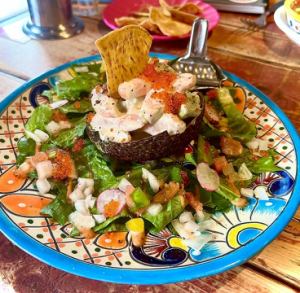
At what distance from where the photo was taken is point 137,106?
992 mm

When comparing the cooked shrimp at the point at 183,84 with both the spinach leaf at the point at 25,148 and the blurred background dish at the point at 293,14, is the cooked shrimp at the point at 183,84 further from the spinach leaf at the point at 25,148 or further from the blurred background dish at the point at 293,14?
the blurred background dish at the point at 293,14

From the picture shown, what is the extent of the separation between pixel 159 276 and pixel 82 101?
0.68m

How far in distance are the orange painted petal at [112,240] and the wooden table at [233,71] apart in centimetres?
8

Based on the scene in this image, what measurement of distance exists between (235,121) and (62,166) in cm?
51

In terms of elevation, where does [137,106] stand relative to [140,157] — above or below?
above

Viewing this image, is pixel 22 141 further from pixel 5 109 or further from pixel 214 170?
pixel 214 170

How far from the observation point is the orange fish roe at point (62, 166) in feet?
3.31

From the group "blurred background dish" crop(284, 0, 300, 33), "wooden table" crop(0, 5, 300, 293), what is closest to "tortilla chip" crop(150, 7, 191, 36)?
"wooden table" crop(0, 5, 300, 293)

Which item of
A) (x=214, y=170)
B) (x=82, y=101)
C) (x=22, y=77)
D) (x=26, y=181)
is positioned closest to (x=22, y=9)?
(x=22, y=77)

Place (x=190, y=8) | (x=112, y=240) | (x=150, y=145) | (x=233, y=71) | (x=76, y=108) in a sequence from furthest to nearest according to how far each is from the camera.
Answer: (x=190, y=8), (x=233, y=71), (x=76, y=108), (x=150, y=145), (x=112, y=240)

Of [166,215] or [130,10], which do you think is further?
[130,10]

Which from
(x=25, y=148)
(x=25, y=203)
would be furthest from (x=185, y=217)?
(x=25, y=148)

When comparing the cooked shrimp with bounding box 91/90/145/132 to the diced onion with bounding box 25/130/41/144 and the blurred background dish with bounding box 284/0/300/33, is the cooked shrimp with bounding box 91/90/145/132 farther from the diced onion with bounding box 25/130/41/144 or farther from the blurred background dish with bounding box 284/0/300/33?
the blurred background dish with bounding box 284/0/300/33

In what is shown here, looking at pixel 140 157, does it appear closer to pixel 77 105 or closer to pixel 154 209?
pixel 154 209
